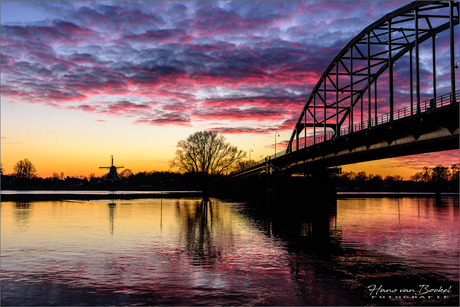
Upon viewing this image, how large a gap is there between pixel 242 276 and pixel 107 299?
6.53 metres

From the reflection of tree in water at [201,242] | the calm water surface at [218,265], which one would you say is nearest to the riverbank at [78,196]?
the reflection of tree in water at [201,242]

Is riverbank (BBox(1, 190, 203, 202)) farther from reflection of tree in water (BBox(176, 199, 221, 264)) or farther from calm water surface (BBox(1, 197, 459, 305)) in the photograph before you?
calm water surface (BBox(1, 197, 459, 305))

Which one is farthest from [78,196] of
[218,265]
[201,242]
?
[218,265]

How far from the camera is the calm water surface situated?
56.0 feet

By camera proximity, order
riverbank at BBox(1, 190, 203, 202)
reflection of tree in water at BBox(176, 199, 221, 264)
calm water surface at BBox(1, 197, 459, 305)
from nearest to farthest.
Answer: calm water surface at BBox(1, 197, 459, 305) < reflection of tree in water at BBox(176, 199, 221, 264) < riverbank at BBox(1, 190, 203, 202)

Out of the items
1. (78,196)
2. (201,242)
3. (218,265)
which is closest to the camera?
(218,265)

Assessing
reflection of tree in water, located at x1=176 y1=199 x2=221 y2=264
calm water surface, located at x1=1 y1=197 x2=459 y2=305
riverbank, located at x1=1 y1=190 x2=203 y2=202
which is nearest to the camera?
calm water surface, located at x1=1 y1=197 x2=459 y2=305

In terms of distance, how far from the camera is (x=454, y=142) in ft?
123

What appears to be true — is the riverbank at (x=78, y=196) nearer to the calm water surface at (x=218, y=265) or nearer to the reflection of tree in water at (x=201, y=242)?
the reflection of tree in water at (x=201, y=242)

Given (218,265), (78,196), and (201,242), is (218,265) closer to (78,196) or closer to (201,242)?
(201,242)

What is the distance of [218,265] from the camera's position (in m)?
23.3

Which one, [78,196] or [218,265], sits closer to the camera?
[218,265]

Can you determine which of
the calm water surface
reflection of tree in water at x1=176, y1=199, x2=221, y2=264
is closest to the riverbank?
reflection of tree in water at x1=176, y1=199, x2=221, y2=264

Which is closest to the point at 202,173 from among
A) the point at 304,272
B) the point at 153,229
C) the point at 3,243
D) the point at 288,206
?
the point at 288,206
